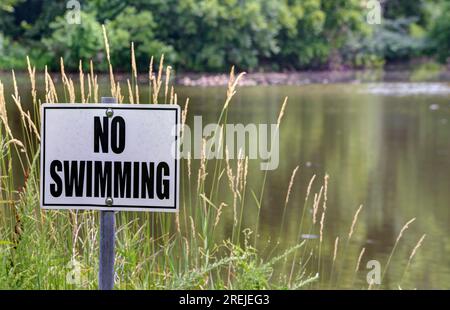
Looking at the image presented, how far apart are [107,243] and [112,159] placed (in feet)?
0.62

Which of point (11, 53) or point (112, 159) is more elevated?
point (112, 159)

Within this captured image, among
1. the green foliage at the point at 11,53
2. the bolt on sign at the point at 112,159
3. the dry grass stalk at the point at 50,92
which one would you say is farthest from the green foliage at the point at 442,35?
the bolt on sign at the point at 112,159

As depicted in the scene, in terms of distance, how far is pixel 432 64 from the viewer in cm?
3841

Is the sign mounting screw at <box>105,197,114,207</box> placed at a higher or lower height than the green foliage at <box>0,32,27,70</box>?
higher

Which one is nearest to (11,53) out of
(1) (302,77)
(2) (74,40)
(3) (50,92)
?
(2) (74,40)

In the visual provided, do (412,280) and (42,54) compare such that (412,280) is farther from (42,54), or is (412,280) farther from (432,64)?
(432,64)

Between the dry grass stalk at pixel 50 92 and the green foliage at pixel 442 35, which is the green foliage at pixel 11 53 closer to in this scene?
the green foliage at pixel 442 35

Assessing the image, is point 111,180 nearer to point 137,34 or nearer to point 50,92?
point 50,92

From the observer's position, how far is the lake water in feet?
24.0

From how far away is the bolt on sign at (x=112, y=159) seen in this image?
97.8 inches

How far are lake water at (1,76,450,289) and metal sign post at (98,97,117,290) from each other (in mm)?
2756

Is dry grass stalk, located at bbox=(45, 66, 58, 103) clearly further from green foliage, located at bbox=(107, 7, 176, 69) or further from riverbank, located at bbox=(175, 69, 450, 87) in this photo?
green foliage, located at bbox=(107, 7, 176, 69)

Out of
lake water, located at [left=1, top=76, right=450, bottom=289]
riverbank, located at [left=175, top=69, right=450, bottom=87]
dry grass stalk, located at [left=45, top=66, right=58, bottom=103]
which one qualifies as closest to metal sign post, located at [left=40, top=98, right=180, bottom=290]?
dry grass stalk, located at [left=45, top=66, right=58, bottom=103]

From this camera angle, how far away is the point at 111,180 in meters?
2.49
